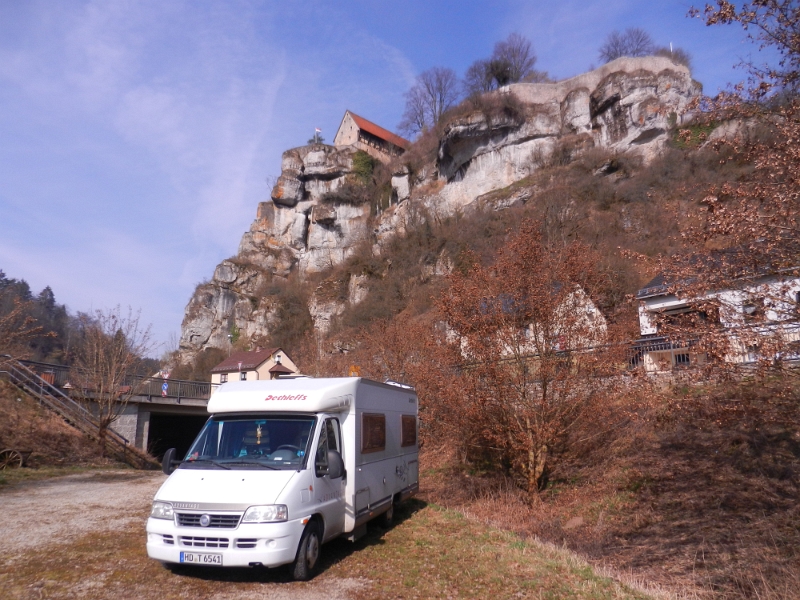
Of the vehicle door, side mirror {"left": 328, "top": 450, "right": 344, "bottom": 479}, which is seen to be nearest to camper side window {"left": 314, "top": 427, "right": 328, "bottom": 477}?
the vehicle door

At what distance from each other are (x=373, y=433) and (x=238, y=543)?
3.37 m

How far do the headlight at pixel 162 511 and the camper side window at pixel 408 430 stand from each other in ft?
17.2

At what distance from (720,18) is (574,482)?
36.0ft

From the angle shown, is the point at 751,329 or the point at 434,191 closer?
the point at 751,329

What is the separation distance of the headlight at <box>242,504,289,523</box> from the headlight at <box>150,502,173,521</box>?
100 centimetres

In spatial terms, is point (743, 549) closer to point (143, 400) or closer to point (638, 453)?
point (638, 453)

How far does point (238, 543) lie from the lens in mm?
6648

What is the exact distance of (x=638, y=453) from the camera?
15.1 metres

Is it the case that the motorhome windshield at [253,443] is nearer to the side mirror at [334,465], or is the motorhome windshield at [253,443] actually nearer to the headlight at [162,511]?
the side mirror at [334,465]

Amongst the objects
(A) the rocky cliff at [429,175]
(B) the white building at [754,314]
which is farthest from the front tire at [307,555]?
(A) the rocky cliff at [429,175]

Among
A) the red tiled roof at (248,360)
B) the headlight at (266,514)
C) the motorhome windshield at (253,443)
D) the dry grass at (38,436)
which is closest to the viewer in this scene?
the headlight at (266,514)

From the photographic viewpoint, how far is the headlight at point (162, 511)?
6965mm

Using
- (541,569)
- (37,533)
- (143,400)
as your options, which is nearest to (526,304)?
(541,569)

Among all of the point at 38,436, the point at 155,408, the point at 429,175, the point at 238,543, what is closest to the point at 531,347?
the point at 238,543
